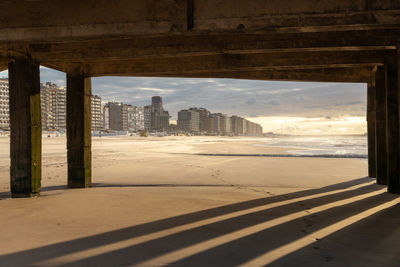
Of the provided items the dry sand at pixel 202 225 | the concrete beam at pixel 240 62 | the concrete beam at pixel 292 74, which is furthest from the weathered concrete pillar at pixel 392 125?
the concrete beam at pixel 292 74

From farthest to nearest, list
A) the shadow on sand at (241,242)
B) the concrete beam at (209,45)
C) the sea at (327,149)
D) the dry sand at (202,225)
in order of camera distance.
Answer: the sea at (327,149) → the concrete beam at (209,45) → the dry sand at (202,225) → the shadow on sand at (241,242)

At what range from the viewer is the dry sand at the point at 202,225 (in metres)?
5.09

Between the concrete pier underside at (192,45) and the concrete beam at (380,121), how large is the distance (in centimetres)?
3

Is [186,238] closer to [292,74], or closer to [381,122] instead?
[292,74]

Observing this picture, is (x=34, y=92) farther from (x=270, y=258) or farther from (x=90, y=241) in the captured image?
(x=270, y=258)

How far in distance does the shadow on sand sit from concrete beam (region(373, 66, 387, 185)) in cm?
469

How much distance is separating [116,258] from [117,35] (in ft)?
15.2

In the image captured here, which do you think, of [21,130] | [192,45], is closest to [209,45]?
[192,45]

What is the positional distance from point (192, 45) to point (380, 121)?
772cm

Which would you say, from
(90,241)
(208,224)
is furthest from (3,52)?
(208,224)

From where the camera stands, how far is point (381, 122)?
12.4 metres

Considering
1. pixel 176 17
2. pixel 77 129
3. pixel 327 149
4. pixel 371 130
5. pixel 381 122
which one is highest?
pixel 176 17

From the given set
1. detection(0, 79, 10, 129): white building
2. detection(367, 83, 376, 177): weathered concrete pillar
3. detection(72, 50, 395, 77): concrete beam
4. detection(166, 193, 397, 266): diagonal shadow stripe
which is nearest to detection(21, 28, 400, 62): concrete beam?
detection(72, 50, 395, 77): concrete beam

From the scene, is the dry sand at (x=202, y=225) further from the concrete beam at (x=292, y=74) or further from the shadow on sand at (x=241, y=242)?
the concrete beam at (x=292, y=74)
